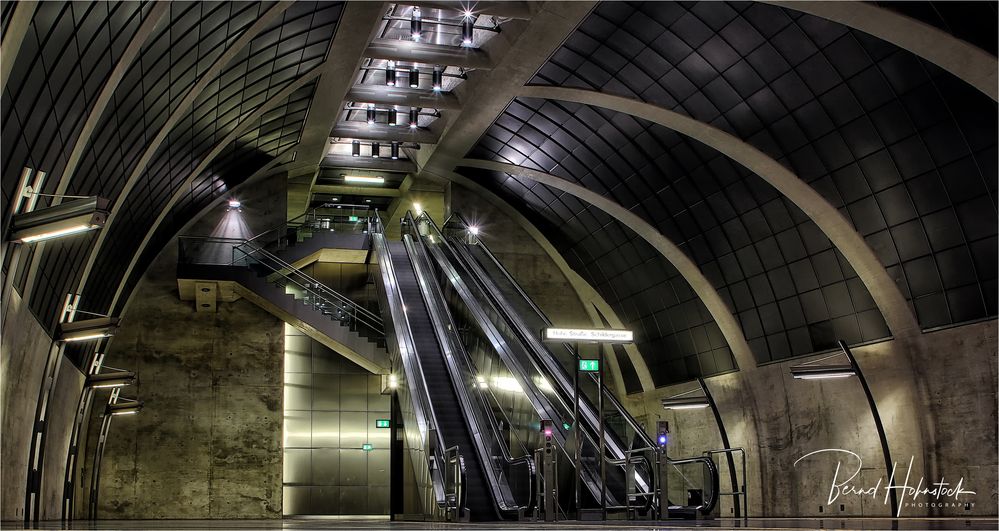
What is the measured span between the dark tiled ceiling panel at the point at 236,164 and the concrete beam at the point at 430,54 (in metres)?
3.32

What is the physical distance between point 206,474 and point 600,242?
16.6 m

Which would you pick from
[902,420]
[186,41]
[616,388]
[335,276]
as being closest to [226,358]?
[335,276]

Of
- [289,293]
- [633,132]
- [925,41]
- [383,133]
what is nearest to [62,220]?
[925,41]

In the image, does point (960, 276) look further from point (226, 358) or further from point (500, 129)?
point (226, 358)

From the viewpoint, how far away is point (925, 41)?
1783 cm

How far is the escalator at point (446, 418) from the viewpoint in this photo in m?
18.0

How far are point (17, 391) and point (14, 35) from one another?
27.1ft

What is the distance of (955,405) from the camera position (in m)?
22.3

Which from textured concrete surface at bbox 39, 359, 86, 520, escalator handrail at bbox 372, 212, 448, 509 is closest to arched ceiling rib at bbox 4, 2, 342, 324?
textured concrete surface at bbox 39, 359, 86, 520

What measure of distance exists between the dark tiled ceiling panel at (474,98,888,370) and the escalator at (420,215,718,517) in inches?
184

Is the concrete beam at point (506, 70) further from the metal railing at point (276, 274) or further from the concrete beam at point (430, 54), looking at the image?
the metal railing at point (276, 274)

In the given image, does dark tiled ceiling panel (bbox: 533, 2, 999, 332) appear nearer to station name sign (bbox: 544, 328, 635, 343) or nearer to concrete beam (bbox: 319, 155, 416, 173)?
station name sign (bbox: 544, 328, 635, 343)

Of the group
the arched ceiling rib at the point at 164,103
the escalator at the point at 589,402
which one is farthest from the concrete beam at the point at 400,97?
the escalator at the point at 589,402

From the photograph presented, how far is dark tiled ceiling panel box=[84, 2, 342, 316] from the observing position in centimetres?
2183
